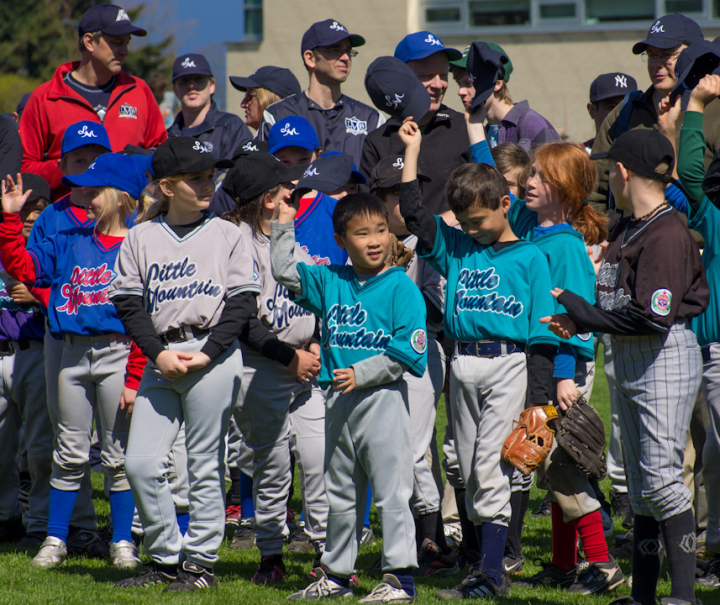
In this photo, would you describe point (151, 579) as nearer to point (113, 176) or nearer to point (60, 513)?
point (60, 513)

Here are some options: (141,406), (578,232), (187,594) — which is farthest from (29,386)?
(578,232)

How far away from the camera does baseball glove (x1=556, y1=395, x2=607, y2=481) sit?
4341 millimetres

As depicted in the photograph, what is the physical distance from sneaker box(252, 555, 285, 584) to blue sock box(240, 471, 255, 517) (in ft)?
2.89

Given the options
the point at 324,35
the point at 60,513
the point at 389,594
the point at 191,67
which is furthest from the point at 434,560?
the point at 191,67

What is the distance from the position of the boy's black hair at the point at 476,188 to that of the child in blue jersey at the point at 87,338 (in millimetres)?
1921

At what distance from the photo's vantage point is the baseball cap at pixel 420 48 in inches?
233

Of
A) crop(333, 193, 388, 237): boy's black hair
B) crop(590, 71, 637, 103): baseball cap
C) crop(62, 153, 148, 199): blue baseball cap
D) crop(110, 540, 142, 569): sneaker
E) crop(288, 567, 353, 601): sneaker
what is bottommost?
crop(110, 540, 142, 569): sneaker

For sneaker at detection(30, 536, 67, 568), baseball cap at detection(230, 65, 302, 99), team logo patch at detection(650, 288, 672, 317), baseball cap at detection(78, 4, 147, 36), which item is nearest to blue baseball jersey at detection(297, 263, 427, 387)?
team logo patch at detection(650, 288, 672, 317)

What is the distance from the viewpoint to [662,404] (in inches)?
156

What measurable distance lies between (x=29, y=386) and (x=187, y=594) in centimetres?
194

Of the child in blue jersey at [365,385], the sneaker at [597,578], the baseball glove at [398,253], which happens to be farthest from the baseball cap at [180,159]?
the sneaker at [597,578]

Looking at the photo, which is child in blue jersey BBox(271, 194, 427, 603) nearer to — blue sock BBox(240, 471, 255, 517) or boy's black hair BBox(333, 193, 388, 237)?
boy's black hair BBox(333, 193, 388, 237)

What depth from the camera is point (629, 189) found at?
4125 mm

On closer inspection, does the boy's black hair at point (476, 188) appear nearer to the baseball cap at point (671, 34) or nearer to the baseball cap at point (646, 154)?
the baseball cap at point (646, 154)
